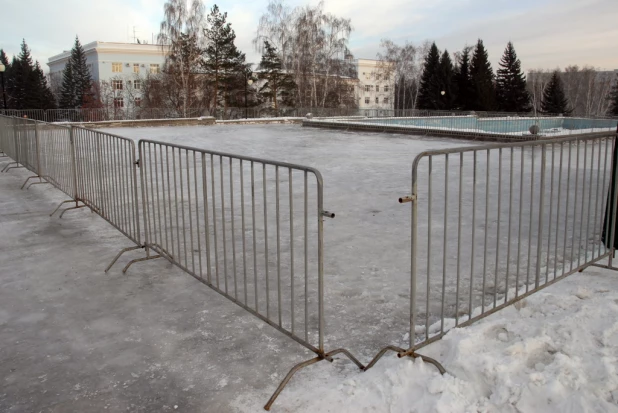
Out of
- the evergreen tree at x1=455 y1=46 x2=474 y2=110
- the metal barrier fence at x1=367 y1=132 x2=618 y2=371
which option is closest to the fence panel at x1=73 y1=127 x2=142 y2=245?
the metal barrier fence at x1=367 y1=132 x2=618 y2=371

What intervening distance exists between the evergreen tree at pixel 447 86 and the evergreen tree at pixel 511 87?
542 centimetres

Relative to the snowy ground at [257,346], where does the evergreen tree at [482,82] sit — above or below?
above

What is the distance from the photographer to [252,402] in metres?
2.85

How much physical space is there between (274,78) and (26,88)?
29873 mm

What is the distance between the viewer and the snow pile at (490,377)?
105 inches

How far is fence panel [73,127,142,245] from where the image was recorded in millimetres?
6215

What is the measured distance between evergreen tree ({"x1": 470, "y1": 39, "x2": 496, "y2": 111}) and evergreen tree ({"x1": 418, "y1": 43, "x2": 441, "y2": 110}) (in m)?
3.77

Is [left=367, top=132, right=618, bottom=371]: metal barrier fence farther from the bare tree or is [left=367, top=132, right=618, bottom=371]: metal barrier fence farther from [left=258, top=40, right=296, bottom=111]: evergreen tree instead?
[left=258, top=40, right=296, bottom=111]: evergreen tree

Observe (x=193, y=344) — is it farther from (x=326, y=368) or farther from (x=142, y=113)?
(x=142, y=113)

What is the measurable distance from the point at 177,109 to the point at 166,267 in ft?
146

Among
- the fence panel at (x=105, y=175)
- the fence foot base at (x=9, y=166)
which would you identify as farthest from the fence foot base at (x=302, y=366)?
the fence foot base at (x=9, y=166)

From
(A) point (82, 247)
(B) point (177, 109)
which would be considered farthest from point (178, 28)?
(A) point (82, 247)

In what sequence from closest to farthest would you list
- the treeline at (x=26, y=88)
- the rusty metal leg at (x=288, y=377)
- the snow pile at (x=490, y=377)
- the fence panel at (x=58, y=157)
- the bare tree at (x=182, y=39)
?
the snow pile at (x=490, y=377)
the rusty metal leg at (x=288, y=377)
the fence panel at (x=58, y=157)
the bare tree at (x=182, y=39)
the treeline at (x=26, y=88)

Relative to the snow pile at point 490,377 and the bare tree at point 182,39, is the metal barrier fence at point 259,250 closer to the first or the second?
the snow pile at point 490,377
